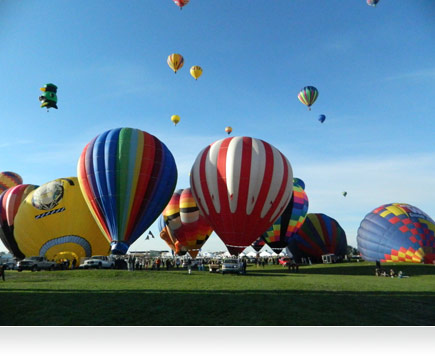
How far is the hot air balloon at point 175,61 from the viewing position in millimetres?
40438

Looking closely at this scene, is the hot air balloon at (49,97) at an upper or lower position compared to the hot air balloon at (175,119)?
lower

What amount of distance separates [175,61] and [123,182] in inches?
660

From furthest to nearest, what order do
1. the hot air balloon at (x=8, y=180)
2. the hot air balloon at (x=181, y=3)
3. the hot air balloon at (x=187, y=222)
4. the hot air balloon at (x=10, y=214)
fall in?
the hot air balloon at (x=8, y=180)
the hot air balloon at (x=187, y=222)
the hot air balloon at (x=10, y=214)
the hot air balloon at (x=181, y=3)

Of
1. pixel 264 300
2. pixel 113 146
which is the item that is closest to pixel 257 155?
pixel 113 146

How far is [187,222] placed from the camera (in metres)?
49.0

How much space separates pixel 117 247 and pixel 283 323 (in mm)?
22768

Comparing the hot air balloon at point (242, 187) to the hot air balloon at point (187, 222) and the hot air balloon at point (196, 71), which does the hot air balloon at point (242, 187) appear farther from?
the hot air balloon at point (187, 222)

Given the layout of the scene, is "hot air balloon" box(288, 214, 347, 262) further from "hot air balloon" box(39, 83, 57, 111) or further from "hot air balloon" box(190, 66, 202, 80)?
"hot air balloon" box(39, 83, 57, 111)

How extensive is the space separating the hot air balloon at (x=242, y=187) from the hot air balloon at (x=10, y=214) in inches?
823

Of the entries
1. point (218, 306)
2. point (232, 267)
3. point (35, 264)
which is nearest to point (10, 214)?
point (35, 264)

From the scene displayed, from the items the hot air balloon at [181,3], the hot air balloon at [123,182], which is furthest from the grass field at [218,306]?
the hot air balloon at [181,3]

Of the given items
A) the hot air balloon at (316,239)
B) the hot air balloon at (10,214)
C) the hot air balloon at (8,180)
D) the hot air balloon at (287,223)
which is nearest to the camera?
the hot air balloon at (10,214)

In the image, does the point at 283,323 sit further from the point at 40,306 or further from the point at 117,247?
the point at 117,247

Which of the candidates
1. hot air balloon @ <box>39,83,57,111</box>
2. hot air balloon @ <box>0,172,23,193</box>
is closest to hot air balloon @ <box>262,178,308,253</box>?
hot air balloon @ <box>39,83,57,111</box>
